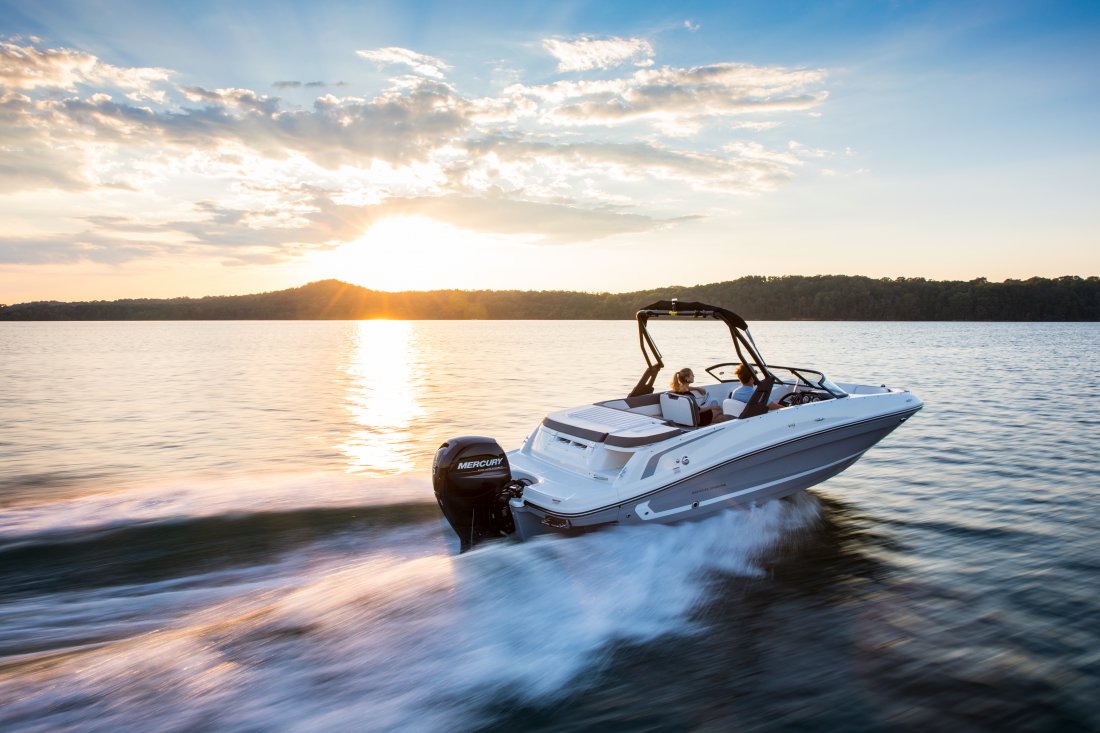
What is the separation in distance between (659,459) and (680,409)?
4.14 ft

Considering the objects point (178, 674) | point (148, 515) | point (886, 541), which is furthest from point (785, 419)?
point (148, 515)

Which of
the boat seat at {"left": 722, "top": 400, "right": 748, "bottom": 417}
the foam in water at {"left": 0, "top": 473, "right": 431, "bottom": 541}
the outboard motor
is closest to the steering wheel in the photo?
the boat seat at {"left": 722, "top": 400, "right": 748, "bottom": 417}

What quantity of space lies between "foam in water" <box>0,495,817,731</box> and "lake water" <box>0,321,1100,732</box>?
0.02 meters

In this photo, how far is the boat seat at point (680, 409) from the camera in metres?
7.36

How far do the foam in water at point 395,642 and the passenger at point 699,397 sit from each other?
4.49ft

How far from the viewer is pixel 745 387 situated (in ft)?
24.5

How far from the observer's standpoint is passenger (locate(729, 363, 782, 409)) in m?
7.38

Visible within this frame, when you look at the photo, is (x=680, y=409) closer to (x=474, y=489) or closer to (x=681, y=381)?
(x=681, y=381)

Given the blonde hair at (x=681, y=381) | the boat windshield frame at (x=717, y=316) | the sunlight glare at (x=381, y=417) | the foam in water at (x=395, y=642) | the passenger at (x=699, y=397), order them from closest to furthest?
the foam in water at (x=395, y=642)
the boat windshield frame at (x=717, y=316)
the passenger at (x=699, y=397)
the blonde hair at (x=681, y=381)
the sunlight glare at (x=381, y=417)

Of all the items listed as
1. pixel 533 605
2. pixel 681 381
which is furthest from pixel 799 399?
pixel 533 605

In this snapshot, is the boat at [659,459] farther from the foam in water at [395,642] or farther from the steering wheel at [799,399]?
the foam in water at [395,642]

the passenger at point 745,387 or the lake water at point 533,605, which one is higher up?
the passenger at point 745,387

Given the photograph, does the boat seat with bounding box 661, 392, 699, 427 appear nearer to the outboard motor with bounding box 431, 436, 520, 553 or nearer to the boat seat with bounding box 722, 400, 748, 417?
the boat seat with bounding box 722, 400, 748, 417

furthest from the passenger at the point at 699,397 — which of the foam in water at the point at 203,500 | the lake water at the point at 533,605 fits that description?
the foam in water at the point at 203,500
